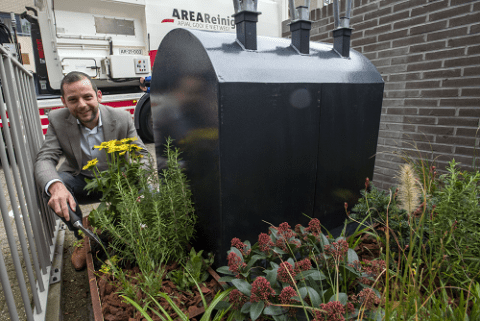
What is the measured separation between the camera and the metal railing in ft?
4.21

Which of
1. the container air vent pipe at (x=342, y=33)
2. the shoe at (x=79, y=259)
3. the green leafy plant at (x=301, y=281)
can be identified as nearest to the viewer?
the green leafy plant at (x=301, y=281)

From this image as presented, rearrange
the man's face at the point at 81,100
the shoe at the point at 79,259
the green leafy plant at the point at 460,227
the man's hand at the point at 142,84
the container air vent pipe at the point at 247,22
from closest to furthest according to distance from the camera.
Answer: the green leafy plant at the point at 460,227, the container air vent pipe at the point at 247,22, the shoe at the point at 79,259, the man's face at the point at 81,100, the man's hand at the point at 142,84

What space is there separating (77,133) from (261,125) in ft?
5.49

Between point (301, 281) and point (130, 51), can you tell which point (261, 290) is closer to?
point (301, 281)

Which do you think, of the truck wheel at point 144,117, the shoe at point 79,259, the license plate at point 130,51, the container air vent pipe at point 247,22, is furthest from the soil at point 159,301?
the license plate at point 130,51

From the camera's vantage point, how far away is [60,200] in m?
1.74

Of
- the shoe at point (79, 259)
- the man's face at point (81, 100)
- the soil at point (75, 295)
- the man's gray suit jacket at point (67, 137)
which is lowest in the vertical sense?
the soil at point (75, 295)

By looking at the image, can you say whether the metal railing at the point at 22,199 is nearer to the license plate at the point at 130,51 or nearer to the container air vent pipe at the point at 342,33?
the container air vent pipe at the point at 342,33

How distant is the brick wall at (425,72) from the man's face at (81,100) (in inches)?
114

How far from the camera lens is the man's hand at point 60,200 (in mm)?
1705

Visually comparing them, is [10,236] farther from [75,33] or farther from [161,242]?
[75,33]

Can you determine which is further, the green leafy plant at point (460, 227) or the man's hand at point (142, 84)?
the man's hand at point (142, 84)

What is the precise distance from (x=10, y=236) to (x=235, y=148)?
3.60ft

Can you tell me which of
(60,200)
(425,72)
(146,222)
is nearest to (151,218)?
(146,222)
